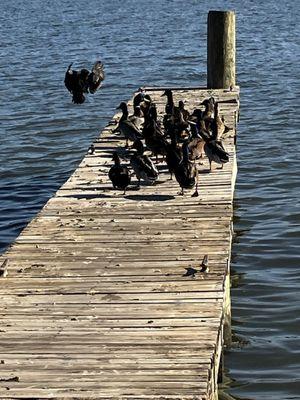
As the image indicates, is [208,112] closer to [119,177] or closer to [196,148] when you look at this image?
[196,148]

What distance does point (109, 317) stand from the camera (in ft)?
31.2

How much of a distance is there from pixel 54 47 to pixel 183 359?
32561 mm

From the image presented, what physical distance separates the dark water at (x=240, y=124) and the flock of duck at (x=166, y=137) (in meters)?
1.63

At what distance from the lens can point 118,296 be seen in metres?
10.0

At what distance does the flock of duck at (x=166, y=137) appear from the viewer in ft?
45.8

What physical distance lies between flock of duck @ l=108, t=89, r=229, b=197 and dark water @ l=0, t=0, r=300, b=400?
161 cm

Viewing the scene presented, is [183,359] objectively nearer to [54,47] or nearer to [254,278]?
[254,278]

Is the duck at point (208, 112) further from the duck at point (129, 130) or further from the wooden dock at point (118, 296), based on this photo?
the wooden dock at point (118, 296)

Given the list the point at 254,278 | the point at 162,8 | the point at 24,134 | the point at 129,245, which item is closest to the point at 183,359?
the point at 129,245

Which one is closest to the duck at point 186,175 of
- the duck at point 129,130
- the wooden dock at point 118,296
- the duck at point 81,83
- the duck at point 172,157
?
the wooden dock at point 118,296

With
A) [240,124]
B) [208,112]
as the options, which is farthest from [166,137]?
[240,124]

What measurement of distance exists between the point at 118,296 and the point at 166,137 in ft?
20.7

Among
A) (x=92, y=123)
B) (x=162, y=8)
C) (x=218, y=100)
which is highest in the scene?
(x=218, y=100)

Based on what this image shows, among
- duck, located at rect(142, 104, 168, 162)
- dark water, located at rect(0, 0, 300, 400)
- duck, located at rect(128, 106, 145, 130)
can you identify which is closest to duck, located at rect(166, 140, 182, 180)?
duck, located at rect(142, 104, 168, 162)
